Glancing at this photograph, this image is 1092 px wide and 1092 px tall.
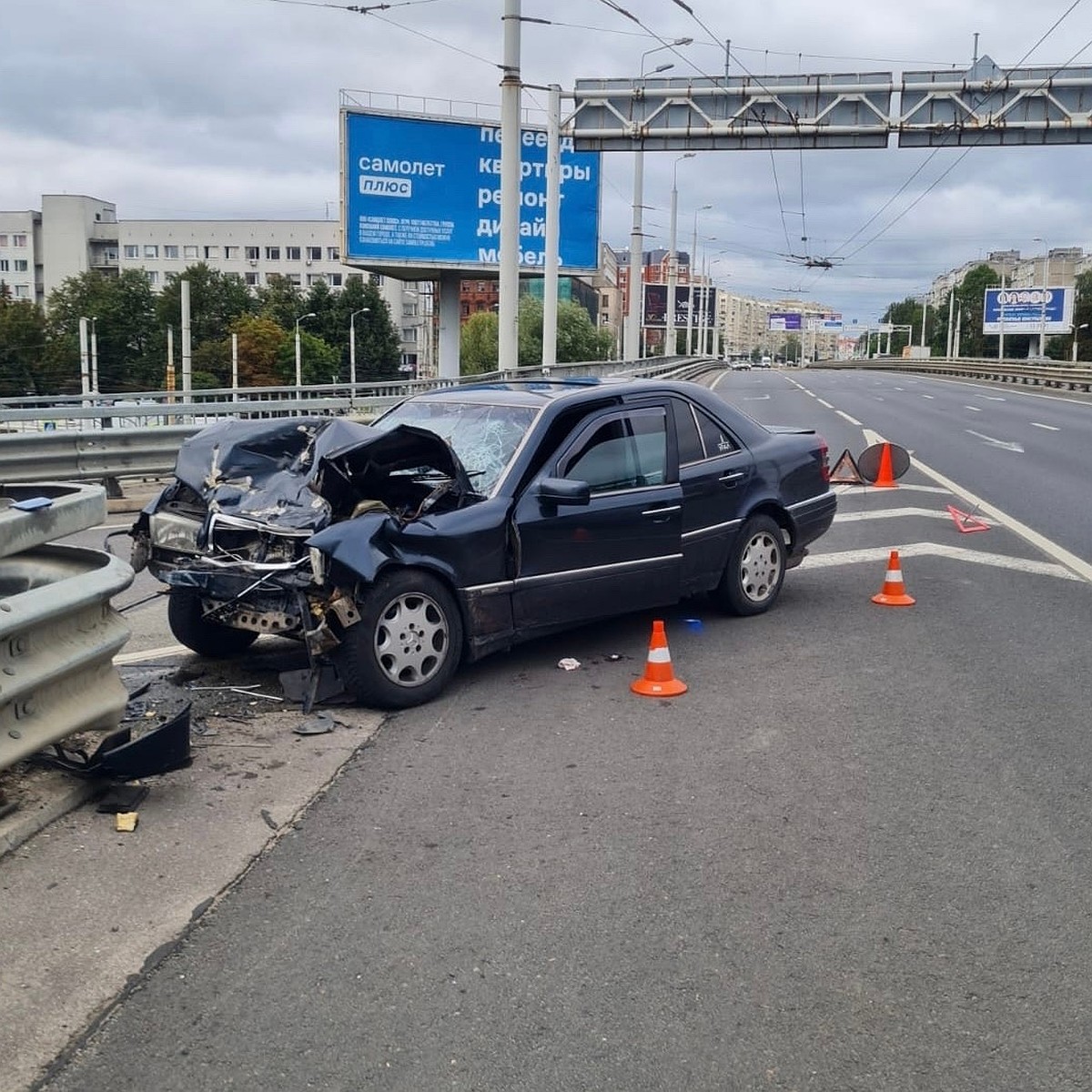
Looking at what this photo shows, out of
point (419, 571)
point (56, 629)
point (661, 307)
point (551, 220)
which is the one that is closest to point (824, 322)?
point (661, 307)

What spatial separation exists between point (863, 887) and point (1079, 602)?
5.51 meters

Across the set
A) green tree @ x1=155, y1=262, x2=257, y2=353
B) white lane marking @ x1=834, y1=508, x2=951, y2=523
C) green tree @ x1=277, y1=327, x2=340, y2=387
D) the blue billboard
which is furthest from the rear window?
green tree @ x1=155, y1=262, x2=257, y2=353

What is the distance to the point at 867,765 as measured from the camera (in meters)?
5.25

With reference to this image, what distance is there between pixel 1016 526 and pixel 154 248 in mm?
124429

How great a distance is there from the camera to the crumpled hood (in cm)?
617

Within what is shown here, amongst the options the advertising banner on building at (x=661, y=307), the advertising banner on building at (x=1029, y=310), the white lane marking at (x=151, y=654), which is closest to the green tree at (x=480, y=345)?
the advertising banner on building at (x=661, y=307)

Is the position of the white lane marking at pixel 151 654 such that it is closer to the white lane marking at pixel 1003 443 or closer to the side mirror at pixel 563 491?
the side mirror at pixel 563 491

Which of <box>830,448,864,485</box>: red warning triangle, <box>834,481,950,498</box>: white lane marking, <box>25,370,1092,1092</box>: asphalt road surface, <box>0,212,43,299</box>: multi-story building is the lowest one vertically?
<box>25,370,1092,1092</box>: asphalt road surface

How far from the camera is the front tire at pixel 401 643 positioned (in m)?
5.79

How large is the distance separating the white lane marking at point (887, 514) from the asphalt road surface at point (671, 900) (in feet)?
18.9

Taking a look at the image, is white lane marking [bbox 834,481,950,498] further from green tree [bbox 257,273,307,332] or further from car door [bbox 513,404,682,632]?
green tree [bbox 257,273,307,332]

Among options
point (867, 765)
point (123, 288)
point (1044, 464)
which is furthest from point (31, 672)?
point (123, 288)

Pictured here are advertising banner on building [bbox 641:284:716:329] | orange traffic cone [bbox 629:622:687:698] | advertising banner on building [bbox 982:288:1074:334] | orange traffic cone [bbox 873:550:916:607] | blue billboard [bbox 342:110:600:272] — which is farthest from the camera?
advertising banner on building [bbox 641:284:716:329]

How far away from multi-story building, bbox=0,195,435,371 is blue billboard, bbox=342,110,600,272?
283 ft
